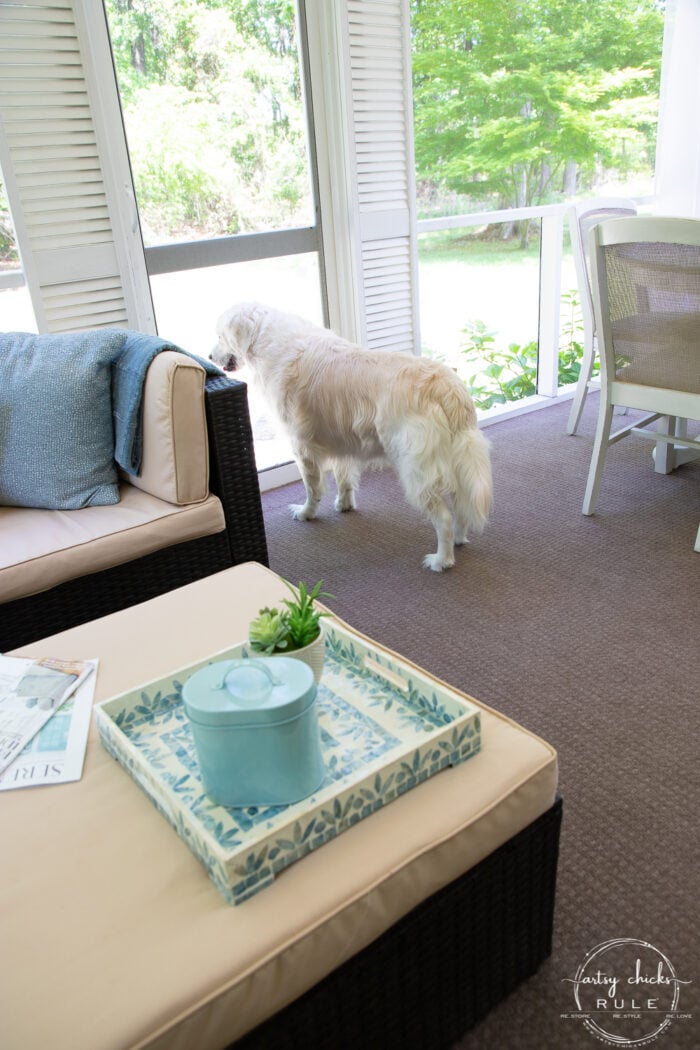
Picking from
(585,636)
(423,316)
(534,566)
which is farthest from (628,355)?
(423,316)

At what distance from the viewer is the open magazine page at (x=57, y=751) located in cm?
104

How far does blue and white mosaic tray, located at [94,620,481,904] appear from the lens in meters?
0.86

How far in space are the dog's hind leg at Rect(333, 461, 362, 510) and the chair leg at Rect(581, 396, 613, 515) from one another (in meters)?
0.83

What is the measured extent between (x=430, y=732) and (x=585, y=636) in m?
1.09

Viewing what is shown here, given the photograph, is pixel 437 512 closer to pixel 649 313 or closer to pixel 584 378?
pixel 649 313

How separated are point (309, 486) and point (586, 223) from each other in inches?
63.5

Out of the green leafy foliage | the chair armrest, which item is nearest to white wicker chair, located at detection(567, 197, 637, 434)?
the green leafy foliage

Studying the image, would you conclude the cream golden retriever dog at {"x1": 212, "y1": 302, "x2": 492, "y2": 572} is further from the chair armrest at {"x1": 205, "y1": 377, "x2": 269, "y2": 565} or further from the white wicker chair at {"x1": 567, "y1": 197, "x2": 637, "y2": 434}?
the white wicker chair at {"x1": 567, "y1": 197, "x2": 637, "y2": 434}

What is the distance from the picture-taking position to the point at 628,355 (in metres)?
2.45

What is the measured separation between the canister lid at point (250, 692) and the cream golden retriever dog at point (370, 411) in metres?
1.43

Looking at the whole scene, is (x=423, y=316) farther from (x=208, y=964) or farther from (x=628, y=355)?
(x=208, y=964)

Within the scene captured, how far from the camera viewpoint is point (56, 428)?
1.93 metres

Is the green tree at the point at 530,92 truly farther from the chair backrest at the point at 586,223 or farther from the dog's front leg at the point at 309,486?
the dog's front leg at the point at 309,486

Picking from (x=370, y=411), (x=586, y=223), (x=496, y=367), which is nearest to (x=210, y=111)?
(x=370, y=411)
